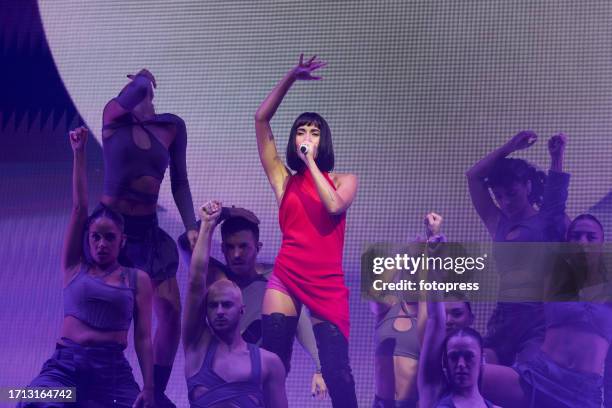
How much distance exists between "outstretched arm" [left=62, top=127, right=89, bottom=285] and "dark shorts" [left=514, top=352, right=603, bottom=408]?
1.72 meters

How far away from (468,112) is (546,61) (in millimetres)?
354

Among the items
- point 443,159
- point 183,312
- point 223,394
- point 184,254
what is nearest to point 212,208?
point 184,254

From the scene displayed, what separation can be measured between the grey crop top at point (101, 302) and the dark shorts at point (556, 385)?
1459 millimetres

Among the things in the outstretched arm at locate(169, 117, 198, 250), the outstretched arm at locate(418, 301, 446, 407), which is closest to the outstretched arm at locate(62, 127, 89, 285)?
the outstretched arm at locate(169, 117, 198, 250)

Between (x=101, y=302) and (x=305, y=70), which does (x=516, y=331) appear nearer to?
(x=305, y=70)

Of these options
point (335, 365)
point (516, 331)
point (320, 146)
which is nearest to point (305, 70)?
point (320, 146)

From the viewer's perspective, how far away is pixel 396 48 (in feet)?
11.1

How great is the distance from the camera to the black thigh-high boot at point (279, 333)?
119 inches

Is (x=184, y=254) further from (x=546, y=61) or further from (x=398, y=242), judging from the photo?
(x=546, y=61)

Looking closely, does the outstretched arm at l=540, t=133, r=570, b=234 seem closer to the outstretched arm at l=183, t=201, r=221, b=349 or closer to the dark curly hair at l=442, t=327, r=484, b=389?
the dark curly hair at l=442, t=327, r=484, b=389

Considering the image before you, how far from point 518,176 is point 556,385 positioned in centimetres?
77

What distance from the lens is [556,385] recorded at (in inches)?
117

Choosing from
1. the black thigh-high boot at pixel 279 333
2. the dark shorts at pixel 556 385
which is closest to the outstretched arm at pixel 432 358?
the dark shorts at pixel 556 385

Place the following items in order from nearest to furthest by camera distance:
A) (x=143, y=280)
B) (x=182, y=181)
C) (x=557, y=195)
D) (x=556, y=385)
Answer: (x=556, y=385), (x=557, y=195), (x=143, y=280), (x=182, y=181)
